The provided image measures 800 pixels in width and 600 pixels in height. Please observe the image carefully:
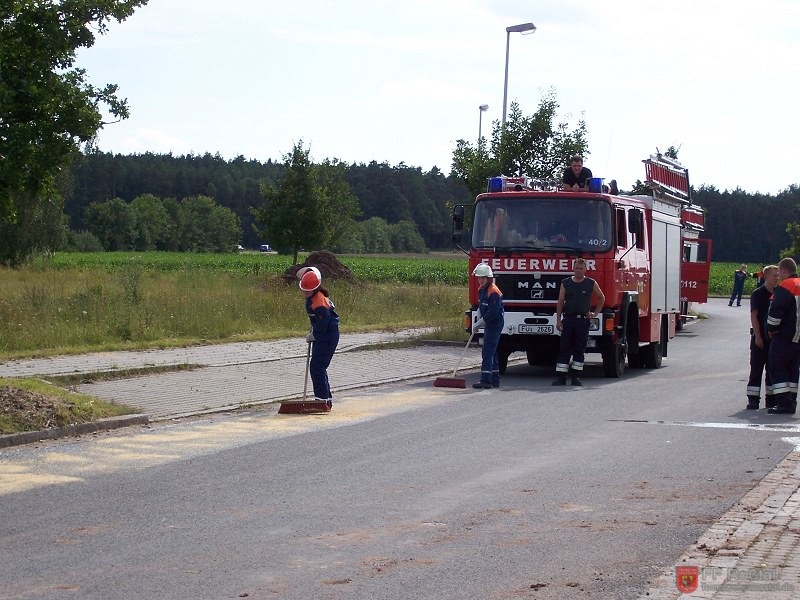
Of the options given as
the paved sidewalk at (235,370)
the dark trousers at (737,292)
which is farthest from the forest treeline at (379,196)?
the paved sidewalk at (235,370)

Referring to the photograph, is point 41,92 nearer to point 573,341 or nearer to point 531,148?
point 573,341

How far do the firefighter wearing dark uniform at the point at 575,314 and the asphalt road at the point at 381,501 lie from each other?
3.04 meters

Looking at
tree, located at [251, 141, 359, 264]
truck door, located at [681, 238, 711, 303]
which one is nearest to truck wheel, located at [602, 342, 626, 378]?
truck door, located at [681, 238, 711, 303]

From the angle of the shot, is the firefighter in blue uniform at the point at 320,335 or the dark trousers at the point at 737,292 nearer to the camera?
the firefighter in blue uniform at the point at 320,335

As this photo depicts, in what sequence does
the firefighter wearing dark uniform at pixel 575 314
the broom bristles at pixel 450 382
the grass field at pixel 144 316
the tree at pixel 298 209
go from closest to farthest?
the grass field at pixel 144 316
the broom bristles at pixel 450 382
the firefighter wearing dark uniform at pixel 575 314
the tree at pixel 298 209

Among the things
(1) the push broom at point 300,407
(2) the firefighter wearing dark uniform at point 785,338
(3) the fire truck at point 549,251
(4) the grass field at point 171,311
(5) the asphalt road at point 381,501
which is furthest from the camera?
(4) the grass field at point 171,311

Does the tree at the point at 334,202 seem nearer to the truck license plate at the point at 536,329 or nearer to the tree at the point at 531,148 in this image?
the tree at the point at 531,148

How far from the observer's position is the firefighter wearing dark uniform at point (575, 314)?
17141 mm

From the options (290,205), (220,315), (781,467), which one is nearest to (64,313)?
(220,315)

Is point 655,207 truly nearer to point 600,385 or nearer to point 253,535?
point 600,385

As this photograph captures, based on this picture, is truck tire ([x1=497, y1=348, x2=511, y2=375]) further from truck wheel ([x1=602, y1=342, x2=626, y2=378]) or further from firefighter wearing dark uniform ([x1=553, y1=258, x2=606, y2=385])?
firefighter wearing dark uniform ([x1=553, y1=258, x2=606, y2=385])

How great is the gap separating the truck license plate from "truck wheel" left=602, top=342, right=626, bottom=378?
1.00 meters

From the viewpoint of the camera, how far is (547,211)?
1847cm

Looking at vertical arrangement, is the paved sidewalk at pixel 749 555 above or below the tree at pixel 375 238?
below
